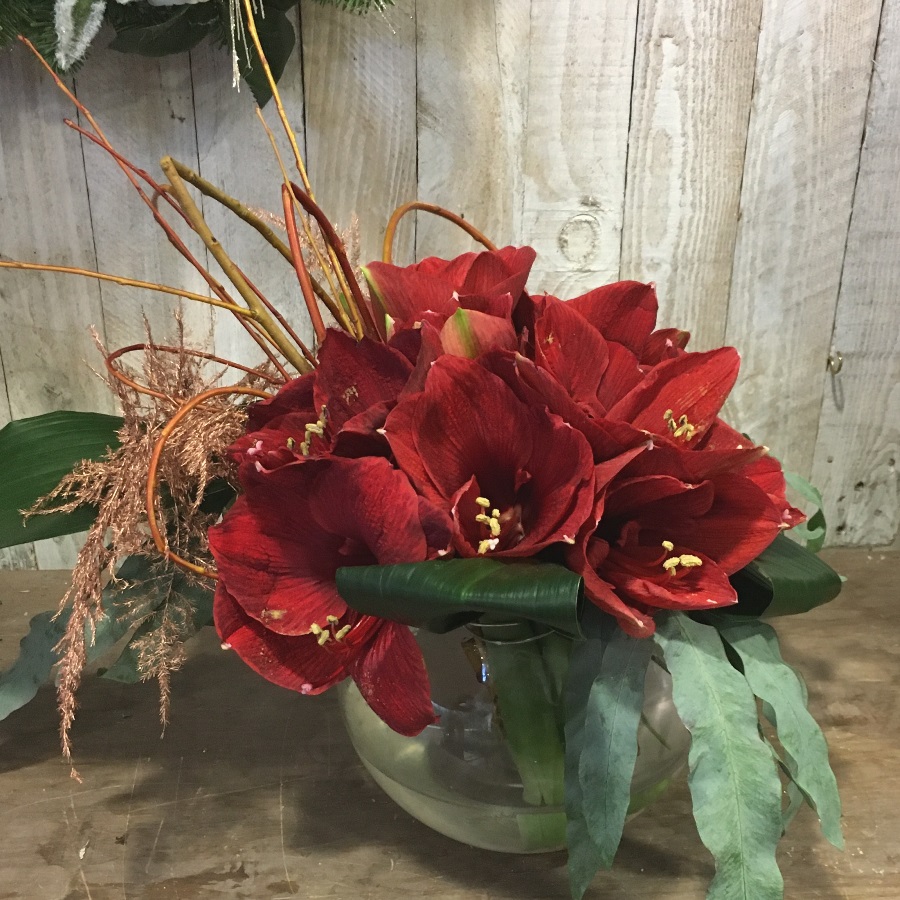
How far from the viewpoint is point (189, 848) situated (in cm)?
67

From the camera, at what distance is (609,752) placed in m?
0.51

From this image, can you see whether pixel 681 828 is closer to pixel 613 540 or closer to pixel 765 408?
pixel 613 540

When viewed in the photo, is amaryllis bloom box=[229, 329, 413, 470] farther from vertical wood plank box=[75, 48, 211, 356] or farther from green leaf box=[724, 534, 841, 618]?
vertical wood plank box=[75, 48, 211, 356]

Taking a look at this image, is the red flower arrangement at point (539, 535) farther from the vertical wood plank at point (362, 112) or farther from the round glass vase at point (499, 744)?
the vertical wood plank at point (362, 112)

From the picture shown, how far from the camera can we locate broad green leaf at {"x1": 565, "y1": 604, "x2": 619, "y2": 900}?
0.52 metres

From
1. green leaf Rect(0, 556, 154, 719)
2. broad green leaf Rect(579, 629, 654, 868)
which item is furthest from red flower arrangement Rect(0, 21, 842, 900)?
green leaf Rect(0, 556, 154, 719)

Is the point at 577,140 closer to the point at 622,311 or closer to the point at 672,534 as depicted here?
the point at 622,311

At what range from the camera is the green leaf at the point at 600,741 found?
1.67ft

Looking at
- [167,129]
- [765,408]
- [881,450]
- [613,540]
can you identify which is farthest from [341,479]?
[881,450]

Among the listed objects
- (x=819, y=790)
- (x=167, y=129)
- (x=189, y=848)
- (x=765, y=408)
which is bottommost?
(x=189, y=848)

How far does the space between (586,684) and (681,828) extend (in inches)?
9.9

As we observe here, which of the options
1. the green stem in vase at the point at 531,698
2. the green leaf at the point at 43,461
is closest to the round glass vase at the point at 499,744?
the green stem in vase at the point at 531,698

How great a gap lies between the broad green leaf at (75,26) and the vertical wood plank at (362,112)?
208 millimetres

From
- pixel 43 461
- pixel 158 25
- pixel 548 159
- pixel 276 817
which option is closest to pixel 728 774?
pixel 276 817
